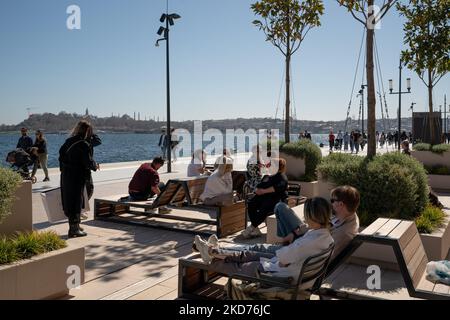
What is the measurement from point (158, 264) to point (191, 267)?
1.38m

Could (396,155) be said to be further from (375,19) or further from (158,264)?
(158,264)

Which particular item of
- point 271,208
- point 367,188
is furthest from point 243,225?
point 367,188

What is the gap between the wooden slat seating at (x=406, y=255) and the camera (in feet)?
11.8

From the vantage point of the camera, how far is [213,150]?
27375 mm

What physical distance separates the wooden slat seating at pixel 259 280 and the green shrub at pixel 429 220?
96.7 inches

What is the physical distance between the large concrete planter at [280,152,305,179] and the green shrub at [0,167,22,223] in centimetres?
816

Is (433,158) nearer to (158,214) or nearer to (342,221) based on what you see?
(158,214)

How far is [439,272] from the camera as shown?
3.95m

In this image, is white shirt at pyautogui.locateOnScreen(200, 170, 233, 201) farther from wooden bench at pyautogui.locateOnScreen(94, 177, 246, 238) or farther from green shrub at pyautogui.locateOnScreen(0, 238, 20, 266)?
green shrub at pyautogui.locateOnScreen(0, 238, 20, 266)

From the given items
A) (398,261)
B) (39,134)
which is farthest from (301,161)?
(39,134)

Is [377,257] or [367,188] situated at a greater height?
[367,188]

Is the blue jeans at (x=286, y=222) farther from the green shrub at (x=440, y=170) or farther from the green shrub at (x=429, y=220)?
the green shrub at (x=440, y=170)

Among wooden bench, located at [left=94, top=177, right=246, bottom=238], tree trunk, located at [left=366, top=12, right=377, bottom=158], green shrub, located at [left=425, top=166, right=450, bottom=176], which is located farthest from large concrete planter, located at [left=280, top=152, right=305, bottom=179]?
green shrub, located at [left=425, top=166, right=450, bottom=176]

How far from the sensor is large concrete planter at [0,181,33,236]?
14.0 feet
